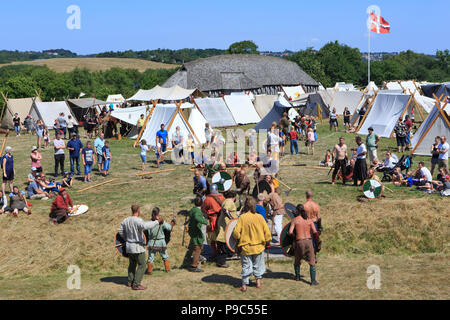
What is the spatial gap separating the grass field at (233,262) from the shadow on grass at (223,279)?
0.02 m

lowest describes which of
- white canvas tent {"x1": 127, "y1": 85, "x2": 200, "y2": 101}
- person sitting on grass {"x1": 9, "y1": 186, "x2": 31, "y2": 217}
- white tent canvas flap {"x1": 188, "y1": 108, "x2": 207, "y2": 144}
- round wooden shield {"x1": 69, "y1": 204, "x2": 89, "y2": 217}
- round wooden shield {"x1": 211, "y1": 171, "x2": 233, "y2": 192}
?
round wooden shield {"x1": 69, "y1": 204, "x2": 89, "y2": 217}

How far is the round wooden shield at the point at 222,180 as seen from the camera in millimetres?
14617

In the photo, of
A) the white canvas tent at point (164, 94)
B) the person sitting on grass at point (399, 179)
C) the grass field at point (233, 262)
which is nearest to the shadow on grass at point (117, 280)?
the grass field at point (233, 262)

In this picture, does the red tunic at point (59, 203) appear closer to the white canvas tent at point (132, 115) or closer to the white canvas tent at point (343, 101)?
the white canvas tent at point (132, 115)

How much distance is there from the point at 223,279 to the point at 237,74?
69453mm

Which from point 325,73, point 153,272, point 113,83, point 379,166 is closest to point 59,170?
point 153,272

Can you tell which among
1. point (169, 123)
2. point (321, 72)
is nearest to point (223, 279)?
point (169, 123)

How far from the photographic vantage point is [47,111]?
116 feet

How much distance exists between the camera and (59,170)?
20.7 m

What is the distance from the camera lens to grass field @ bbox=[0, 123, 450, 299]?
372 inches

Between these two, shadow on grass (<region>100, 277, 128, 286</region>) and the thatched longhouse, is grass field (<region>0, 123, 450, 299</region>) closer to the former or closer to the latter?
shadow on grass (<region>100, 277, 128, 286</region>)

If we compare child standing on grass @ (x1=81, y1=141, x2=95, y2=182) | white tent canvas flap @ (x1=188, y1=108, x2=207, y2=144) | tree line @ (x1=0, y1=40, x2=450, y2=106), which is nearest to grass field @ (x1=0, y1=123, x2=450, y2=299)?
child standing on grass @ (x1=81, y1=141, x2=95, y2=182)

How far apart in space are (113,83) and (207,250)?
292 feet

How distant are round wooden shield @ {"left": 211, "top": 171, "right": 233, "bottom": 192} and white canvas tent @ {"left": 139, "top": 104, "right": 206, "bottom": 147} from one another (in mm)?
10501
